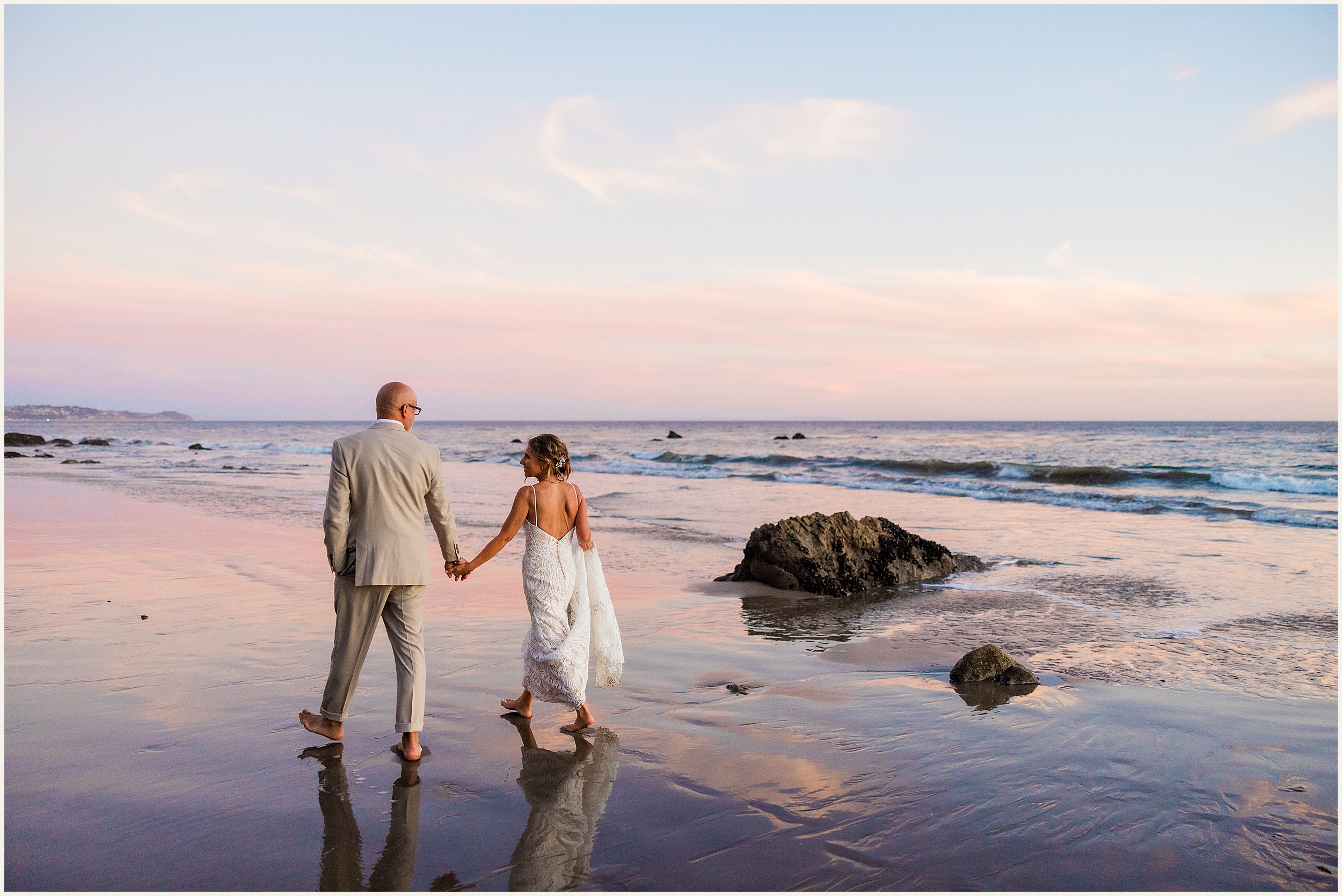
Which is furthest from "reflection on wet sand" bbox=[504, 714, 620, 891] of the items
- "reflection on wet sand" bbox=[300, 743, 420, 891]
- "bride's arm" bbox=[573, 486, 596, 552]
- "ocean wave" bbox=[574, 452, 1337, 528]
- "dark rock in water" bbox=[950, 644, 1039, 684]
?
"ocean wave" bbox=[574, 452, 1337, 528]

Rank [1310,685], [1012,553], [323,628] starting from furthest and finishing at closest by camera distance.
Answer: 1. [1012,553]
2. [323,628]
3. [1310,685]

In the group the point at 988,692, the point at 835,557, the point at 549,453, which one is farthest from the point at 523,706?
the point at 835,557

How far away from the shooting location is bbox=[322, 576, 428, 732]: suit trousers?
4.40 metres

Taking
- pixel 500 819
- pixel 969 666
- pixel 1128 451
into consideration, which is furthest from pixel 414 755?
pixel 1128 451

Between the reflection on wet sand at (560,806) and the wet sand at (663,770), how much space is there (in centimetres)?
2

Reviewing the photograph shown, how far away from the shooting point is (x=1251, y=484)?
24.1 metres

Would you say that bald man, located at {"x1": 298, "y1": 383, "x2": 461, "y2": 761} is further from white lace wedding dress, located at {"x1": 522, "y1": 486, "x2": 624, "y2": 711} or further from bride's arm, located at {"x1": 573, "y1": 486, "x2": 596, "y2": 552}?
bride's arm, located at {"x1": 573, "y1": 486, "x2": 596, "y2": 552}

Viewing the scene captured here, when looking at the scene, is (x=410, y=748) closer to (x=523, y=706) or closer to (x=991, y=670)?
(x=523, y=706)

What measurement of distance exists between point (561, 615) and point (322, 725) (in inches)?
56.3

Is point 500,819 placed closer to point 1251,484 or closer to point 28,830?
point 28,830

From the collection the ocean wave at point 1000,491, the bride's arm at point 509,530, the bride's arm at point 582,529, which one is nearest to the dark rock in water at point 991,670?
the bride's arm at point 582,529

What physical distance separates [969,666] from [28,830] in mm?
5417

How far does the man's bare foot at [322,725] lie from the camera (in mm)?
4535

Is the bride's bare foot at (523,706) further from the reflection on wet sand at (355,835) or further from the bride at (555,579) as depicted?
the reflection on wet sand at (355,835)
